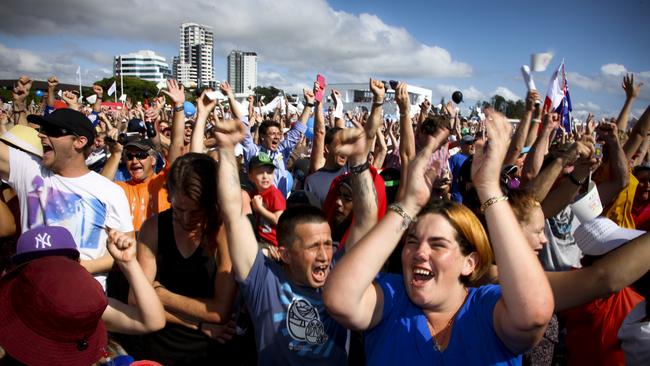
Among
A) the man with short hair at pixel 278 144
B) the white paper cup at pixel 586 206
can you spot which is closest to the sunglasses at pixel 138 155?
the man with short hair at pixel 278 144

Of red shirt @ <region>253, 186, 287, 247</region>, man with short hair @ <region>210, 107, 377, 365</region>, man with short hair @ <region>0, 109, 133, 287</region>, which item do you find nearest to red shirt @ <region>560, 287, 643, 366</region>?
man with short hair @ <region>210, 107, 377, 365</region>

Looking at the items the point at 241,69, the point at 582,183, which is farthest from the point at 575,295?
the point at 241,69

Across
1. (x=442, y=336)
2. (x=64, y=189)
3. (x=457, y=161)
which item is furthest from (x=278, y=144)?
(x=442, y=336)

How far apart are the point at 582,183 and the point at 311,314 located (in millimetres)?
2230

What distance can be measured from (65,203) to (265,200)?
1720 mm

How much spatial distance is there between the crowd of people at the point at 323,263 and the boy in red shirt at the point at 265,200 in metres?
0.03

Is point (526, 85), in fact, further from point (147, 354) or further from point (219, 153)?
point (147, 354)

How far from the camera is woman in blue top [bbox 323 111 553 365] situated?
4.87 ft

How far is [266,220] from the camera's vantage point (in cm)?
363

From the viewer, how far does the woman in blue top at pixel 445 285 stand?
1.48 metres

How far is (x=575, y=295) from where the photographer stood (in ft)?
5.96

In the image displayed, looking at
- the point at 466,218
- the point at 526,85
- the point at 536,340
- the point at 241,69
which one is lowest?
the point at 536,340

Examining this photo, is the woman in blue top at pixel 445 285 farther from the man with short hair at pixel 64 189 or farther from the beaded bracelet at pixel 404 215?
the man with short hair at pixel 64 189

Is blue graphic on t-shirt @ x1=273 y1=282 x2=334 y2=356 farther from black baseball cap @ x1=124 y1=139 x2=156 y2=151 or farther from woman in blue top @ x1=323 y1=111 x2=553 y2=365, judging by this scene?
black baseball cap @ x1=124 y1=139 x2=156 y2=151
